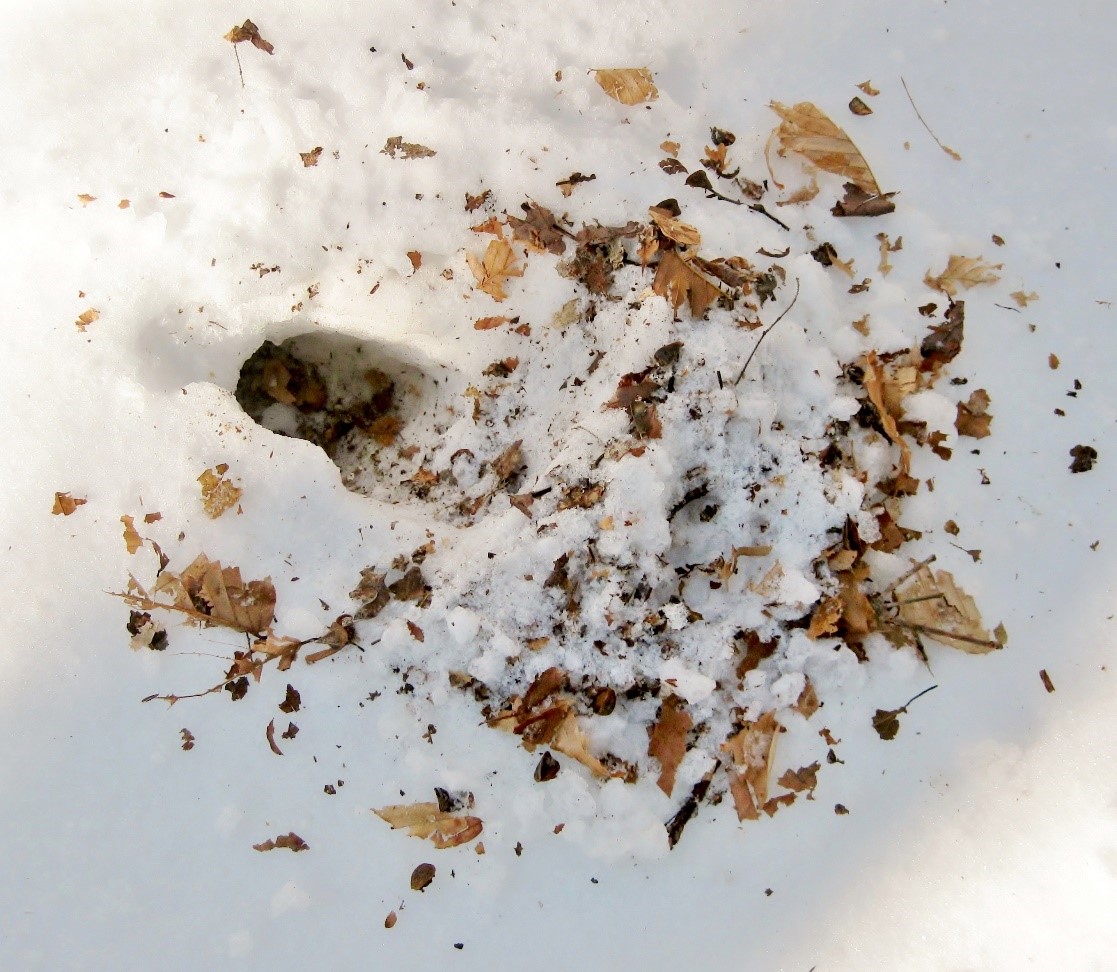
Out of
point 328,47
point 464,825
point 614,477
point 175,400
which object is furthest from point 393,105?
point 464,825

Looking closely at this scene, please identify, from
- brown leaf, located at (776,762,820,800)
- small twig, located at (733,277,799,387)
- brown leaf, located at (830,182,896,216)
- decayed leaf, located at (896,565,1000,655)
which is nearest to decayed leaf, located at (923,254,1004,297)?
brown leaf, located at (830,182,896,216)

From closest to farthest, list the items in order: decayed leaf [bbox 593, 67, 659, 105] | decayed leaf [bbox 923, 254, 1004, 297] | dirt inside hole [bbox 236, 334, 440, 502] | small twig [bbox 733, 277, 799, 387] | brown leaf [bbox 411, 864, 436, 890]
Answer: brown leaf [bbox 411, 864, 436, 890], small twig [bbox 733, 277, 799, 387], decayed leaf [bbox 923, 254, 1004, 297], decayed leaf [bbox 593, 67, 659, 105], dirt inside hole [bbox 236, 334, 440, 502]

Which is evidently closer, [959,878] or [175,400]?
[959,878]

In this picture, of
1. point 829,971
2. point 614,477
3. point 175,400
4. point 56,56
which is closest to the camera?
point 829,971

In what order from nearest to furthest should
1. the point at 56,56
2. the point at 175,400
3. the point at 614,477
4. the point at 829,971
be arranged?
the point at 829,971 < the point at 614,477 < the point at 175,400 < the point at 56,56

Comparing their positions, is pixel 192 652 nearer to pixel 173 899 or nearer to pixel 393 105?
pixel 173 899

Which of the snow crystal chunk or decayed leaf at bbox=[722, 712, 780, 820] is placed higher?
the snow crystal chunk

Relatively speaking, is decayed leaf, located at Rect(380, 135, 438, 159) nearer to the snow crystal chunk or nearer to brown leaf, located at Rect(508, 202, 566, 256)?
brown leaf, located at Rect(508, 202, 566, 256)
